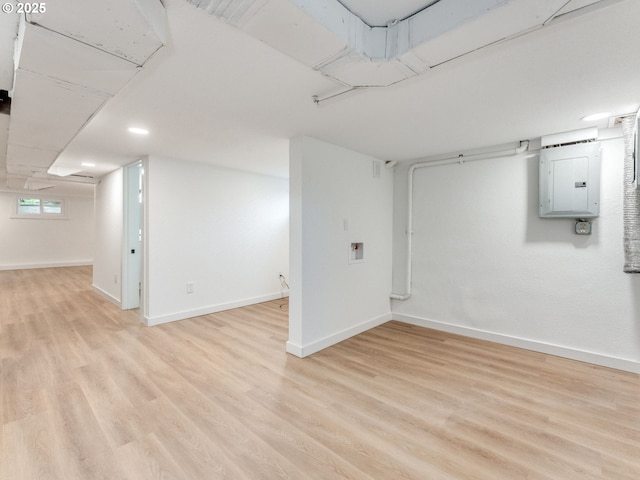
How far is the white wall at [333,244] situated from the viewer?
115 inches

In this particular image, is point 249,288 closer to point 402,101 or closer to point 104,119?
point 104,119

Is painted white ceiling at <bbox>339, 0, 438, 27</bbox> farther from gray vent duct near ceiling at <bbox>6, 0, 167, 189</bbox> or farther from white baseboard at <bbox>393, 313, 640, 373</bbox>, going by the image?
white baseboard at <bbox>393, 313, 640, 373</bbox>

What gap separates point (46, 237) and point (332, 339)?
1017 centimetres

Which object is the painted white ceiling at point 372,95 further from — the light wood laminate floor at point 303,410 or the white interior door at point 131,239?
the light wood laminate floor at point 303,410

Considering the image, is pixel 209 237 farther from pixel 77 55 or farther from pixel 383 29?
pixel 383 29

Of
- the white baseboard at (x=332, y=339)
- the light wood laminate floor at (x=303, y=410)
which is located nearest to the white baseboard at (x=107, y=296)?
the light wood laminate floor at (x=303, y=410)

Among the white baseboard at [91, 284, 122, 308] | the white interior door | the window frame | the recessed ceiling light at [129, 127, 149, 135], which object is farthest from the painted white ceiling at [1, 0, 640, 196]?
the window frame

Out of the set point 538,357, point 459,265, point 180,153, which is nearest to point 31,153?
point 180,153

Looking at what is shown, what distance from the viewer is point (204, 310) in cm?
430

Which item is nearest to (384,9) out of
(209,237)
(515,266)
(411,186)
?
(411,186)

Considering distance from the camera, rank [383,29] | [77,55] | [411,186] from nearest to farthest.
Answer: [77,55] → [383,29] → [411,186]

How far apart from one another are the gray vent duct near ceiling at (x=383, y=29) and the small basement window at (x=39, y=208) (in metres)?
11.0

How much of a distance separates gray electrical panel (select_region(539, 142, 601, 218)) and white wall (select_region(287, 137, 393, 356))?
5.86 ft

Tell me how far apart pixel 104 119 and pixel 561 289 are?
183 inches
